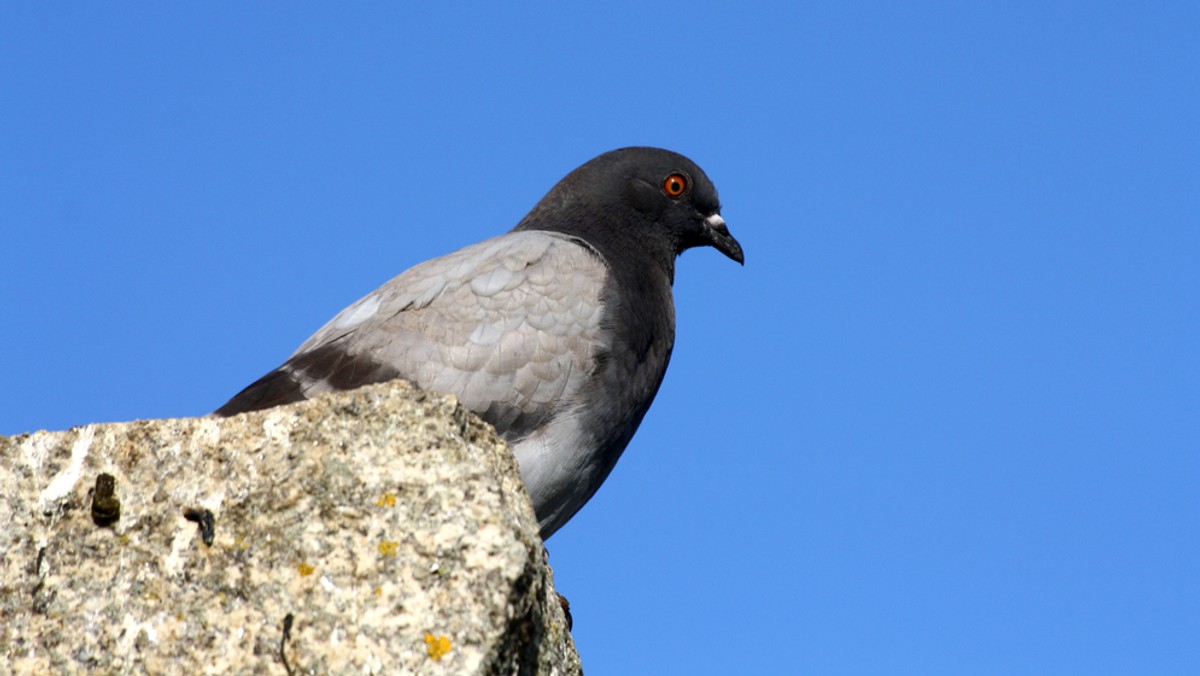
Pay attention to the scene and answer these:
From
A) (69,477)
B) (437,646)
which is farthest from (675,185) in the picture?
(437,646)

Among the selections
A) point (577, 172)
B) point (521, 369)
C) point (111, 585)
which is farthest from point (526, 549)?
point (577, 172)

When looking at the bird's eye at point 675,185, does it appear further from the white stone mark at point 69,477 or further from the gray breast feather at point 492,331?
the white stone mark at point 69,477

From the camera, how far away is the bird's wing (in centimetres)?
781

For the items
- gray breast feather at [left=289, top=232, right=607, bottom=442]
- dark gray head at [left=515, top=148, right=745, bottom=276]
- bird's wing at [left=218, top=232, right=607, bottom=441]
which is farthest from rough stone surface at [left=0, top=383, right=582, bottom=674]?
dark gray head at [left=515, top=148, right=745, bottom=276]

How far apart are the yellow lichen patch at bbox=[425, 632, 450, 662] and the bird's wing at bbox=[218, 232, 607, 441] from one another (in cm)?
381

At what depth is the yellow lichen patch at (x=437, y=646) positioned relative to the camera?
3.87 metres

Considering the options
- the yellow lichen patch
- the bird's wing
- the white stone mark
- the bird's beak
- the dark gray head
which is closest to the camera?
the yellow lichen patch

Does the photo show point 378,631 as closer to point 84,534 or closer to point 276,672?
point 276,672

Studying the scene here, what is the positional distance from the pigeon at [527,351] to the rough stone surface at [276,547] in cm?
304

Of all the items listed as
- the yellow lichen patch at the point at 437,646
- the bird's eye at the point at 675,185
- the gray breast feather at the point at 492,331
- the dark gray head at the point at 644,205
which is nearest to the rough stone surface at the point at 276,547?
the yellow lichen patch at the point at 437,646

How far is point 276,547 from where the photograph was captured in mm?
4086

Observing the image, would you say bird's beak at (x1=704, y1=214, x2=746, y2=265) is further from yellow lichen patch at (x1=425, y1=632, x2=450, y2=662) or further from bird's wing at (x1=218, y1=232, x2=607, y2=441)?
yellow lichen patch at (x1=425, y1=632, x2=450, y2=662)

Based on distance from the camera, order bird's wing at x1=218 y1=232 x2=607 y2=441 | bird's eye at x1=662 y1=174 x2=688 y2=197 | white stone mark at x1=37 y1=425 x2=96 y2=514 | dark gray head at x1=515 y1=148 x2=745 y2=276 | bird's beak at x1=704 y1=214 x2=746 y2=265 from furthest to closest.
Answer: bird's beak at x1=704 y1=214 x2=746 y2=265 < bird's eye at x1=662 y1=174 x2=688 y2=197 < dark gray head at x1=515 y1=148 x2=745 y2=276 < bird's wing at x1=218 y1=232 x2=607 y2=441 < white stone mark at x1=37 y1=425 x2=96 y2=514

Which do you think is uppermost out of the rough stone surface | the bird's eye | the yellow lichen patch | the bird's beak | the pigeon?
the bird's eye
